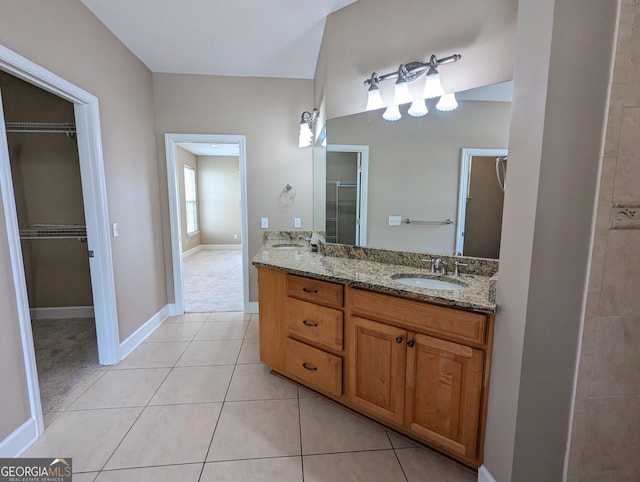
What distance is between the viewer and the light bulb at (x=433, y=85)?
1.69 m

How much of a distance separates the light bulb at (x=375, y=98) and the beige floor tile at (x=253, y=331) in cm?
232

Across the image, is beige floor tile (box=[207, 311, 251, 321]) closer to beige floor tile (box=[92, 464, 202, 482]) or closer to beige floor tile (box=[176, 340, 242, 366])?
beige floor tile (box=[176, 340, 242, 366])

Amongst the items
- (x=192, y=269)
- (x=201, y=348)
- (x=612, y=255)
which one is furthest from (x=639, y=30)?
(x=192, y=269)

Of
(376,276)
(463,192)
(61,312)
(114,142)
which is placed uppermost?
(114,142)

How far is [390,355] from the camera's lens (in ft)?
4.99

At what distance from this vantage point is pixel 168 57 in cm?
283

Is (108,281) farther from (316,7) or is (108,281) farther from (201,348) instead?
(316,7)

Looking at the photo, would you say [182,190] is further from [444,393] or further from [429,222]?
[444,393]

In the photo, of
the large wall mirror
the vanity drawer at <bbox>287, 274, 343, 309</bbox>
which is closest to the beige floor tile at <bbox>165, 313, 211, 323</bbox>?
the vanity drawer at <bbox>287, 274, 343, 309</bbox>

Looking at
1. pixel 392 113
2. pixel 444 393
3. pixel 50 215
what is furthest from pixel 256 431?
pixel 50 215

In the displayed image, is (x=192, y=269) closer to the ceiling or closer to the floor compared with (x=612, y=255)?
closer to the floor

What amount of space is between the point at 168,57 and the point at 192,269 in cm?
395

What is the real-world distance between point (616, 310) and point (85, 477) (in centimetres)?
242

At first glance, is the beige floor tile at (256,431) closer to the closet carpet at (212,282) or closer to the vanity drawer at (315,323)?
the vanity drawer at (315,323)
